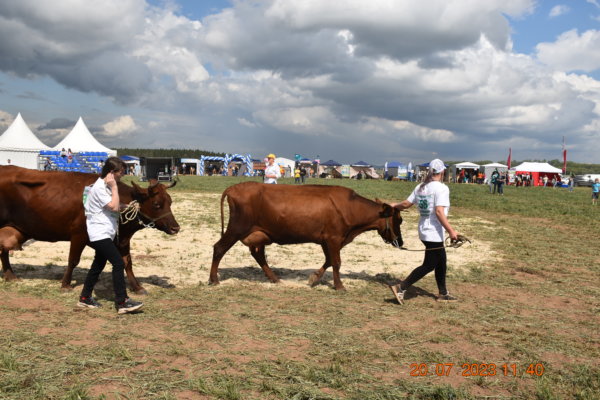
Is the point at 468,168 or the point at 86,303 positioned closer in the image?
the point at 86,303

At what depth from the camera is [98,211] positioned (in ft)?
18.4

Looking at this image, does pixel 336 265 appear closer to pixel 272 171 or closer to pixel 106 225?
pixel 106 225

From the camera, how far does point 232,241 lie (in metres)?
7.43

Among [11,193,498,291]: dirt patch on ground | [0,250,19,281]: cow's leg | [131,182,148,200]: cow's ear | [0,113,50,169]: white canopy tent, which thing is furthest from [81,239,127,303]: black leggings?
[0,113,50,169]: white canopy tent

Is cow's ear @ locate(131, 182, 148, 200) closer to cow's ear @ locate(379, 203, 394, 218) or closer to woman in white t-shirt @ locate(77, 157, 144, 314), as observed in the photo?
woman in white t-shirt @ locate(77, 157, 144, 314)

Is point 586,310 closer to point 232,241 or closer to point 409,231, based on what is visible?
point 232,241

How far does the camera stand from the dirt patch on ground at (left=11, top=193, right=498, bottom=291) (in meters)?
7.73

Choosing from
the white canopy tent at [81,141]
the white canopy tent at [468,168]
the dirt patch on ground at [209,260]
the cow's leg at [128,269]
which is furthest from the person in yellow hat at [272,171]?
the white canopy tent at [468,168]

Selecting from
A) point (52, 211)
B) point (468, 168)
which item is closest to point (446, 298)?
point (52, 211)

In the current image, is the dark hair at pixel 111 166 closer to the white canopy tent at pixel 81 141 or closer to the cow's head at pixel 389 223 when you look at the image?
the cow's head at pixel 389 223

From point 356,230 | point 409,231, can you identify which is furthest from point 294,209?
point 409,231

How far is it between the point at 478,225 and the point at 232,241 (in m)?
11.1

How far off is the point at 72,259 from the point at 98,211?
1.45m
